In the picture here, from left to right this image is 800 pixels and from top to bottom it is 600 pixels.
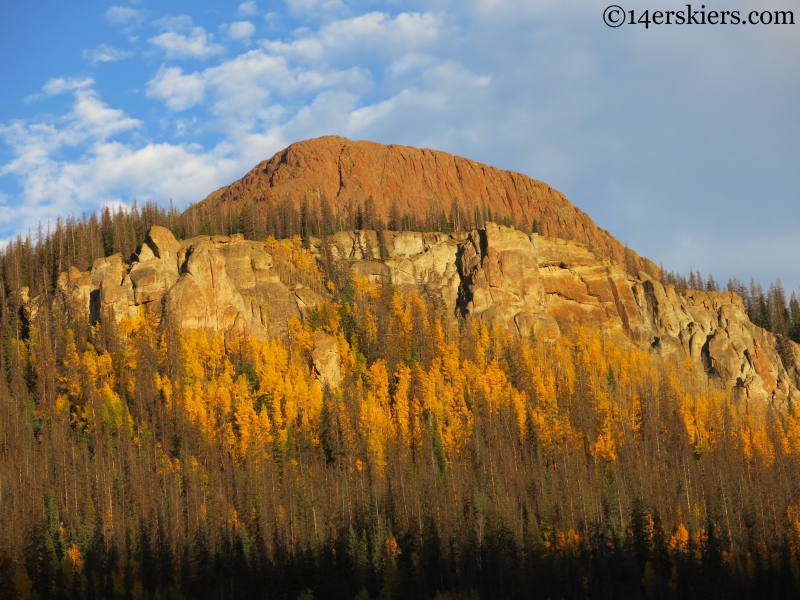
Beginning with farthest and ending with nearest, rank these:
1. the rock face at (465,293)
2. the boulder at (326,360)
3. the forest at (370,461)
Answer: the rock face at (465,293) < the boulder at (326,360) < the forest at (370,461)

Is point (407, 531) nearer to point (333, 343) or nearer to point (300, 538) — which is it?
point (300, 538)

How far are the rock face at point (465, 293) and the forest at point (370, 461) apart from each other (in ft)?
11.3

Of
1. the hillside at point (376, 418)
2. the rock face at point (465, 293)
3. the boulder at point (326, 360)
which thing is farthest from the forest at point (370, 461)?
the rock face at point (465, 293)

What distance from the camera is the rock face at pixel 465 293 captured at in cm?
12000

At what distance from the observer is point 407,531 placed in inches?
3258

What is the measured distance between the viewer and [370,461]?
101 meters

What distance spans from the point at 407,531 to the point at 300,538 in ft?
31.5

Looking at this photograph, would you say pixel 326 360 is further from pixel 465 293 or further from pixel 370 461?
pixel 465 293

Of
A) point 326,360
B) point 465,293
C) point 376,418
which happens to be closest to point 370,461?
point 376,418

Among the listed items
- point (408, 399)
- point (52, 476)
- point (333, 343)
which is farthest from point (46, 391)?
point (408, 399)

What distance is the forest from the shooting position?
78.5 metres

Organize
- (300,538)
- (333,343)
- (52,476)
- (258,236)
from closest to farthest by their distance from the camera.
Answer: (300,538)
(52,476)
(333,343)
(258,236)

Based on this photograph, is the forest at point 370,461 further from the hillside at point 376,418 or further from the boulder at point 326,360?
the boulder at point 326,360

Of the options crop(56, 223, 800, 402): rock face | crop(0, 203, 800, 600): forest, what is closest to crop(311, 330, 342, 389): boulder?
crop(56, 223, 800, 402): rock face
